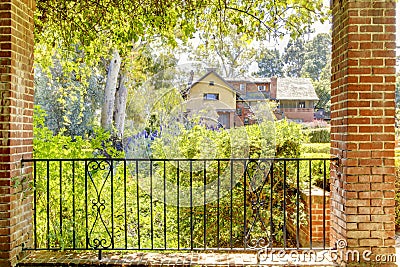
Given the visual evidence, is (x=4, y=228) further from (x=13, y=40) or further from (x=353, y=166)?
(x=353, y=166)

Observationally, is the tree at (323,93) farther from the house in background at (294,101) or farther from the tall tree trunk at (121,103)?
the tall tree trunk at (121,103)

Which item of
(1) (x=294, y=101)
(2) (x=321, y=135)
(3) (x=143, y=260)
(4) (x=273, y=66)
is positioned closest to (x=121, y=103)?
(1) (x=294, y=101)

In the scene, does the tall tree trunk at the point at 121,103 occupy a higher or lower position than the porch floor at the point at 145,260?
higher

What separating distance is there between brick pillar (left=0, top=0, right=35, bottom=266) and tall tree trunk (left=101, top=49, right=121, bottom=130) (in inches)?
299

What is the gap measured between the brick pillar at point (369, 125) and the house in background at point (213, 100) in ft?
5.78

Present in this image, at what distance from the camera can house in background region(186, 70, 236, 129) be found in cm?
427

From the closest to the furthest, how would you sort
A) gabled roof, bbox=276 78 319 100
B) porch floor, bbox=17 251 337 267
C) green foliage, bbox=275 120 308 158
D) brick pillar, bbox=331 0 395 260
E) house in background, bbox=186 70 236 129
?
brick pillar, bbox=331 0 395 260
porch floor, bbox=17 251 337 267
house in background, bbox=186 70 236 129
green foliage, bbox=275 120 308 158
gabled roof, bbox=276 78 319 100

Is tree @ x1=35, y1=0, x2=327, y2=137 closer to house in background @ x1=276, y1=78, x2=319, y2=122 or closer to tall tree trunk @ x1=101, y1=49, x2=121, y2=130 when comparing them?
tall tree trunk @ x1=101, y1=49, x2=121, y2=130

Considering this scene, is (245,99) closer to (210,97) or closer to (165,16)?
(210,97)

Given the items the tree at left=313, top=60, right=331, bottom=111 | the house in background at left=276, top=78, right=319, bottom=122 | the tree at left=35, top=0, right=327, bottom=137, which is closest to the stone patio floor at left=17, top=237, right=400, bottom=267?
the tree at left=35, top=0, right=327, bottom=137

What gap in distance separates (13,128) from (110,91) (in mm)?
8234

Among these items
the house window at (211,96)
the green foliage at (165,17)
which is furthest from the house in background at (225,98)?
the green foliage at (165,17)

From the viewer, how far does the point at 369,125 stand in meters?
2.69

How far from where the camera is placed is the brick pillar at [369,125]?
269cm
